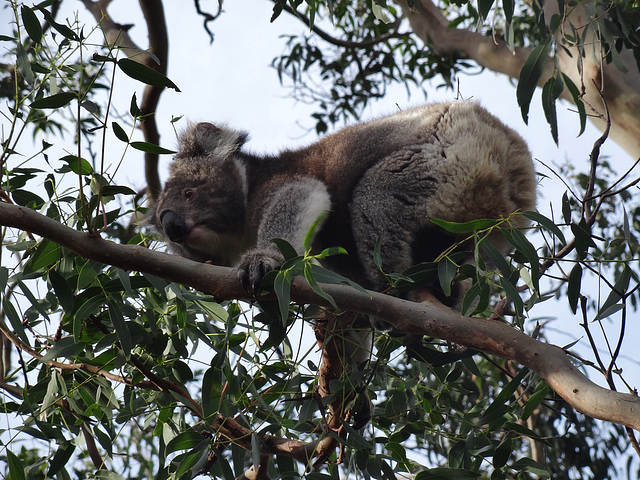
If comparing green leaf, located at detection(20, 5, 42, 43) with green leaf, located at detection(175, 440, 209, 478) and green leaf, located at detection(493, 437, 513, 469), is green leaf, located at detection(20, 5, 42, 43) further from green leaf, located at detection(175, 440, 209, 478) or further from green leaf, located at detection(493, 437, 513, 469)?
green leaf, located at detection(493, 437, 513, 469)

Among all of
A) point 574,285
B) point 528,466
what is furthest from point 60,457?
point 574,285

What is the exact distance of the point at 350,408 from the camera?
7.43 ft

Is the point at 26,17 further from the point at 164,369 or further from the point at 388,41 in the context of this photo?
the point at 388,41

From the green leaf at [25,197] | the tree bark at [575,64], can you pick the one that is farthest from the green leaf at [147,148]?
the tree bark at [575,64]

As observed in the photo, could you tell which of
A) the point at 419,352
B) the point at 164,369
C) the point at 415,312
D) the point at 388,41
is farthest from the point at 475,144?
the point at 388,41

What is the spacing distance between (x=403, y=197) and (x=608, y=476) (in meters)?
2.56

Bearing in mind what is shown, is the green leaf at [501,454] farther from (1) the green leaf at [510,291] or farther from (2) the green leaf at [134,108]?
(2) the green leaf at [134,108]

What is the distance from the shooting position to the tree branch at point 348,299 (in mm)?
1669

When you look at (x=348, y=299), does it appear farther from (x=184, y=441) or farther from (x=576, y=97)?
(x=576, y=97)

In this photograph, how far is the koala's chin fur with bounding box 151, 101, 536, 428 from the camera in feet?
8.91

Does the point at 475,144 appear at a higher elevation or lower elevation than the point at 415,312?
higher

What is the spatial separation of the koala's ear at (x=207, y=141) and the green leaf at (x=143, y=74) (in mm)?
1555

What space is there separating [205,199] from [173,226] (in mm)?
246

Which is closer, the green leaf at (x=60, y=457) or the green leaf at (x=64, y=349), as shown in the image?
the green leaf at (x=64, y=349)
